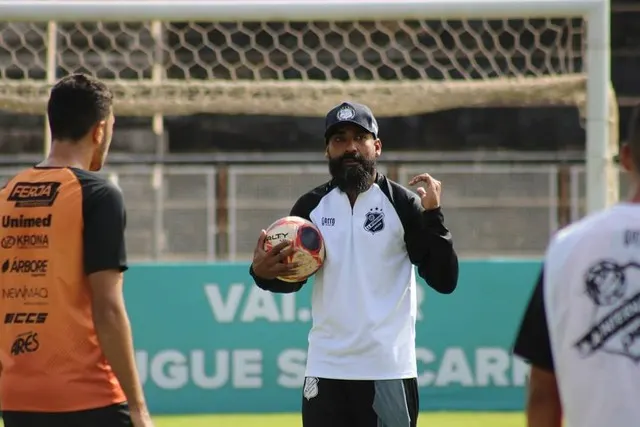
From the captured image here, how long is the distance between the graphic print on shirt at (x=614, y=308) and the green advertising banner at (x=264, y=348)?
728 centimetres

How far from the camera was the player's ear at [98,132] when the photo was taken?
4305 millimetres

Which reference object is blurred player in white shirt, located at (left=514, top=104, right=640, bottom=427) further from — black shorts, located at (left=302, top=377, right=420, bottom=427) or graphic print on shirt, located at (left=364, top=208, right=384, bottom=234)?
graphic print on shirt, located at (left=364, top=208, right=384, bottom=234)

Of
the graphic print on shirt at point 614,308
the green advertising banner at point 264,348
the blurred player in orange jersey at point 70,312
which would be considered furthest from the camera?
the green advertising banner at point 264,348

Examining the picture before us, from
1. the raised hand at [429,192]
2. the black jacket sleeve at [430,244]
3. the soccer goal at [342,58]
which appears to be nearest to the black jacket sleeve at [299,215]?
the black jacket sleeve at [430,244]

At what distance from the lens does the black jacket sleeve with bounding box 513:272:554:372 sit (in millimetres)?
3191

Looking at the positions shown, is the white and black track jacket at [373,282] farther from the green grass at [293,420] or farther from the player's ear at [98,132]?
the green grass at [293,420]

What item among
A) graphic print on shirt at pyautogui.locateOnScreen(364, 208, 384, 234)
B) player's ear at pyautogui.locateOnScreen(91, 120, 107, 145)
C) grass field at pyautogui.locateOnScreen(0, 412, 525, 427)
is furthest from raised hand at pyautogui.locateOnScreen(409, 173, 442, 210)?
grass field at pyautogui.locateOnScreen(0, 412, 525, 427)

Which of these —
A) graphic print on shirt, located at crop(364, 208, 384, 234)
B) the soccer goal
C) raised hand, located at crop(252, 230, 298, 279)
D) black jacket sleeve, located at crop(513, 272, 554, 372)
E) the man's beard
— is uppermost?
the soccer goal

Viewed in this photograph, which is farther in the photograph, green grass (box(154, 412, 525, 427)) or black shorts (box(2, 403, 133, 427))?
green grass (box(154, 412, 525, 427))

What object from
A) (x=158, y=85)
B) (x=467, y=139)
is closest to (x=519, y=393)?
(x=158, y=85)

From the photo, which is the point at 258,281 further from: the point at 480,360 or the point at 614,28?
the point at 614,28

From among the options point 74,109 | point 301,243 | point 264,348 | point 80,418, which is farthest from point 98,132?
point 264,348

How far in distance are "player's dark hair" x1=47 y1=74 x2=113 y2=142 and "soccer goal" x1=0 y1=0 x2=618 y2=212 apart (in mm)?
4832

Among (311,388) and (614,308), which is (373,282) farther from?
(614,308)
